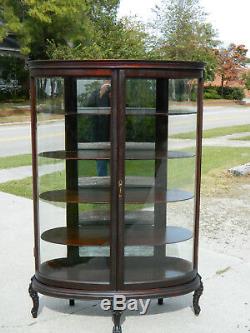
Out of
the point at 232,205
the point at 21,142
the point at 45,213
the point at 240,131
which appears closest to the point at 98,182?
the point at 45,213

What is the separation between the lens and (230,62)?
4400 centimetres

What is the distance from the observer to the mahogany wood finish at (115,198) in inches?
139

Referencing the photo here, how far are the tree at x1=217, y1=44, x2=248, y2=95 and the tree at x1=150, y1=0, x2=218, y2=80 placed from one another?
166 inches

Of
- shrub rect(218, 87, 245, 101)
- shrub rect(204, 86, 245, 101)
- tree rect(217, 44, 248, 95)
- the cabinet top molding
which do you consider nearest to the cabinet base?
the cabinet top molding

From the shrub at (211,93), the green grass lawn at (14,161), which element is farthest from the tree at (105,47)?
the shrub at (211,93)

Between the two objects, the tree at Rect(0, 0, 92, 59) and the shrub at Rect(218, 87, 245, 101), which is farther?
the shrub at Rect(218, 87, 245, 101)

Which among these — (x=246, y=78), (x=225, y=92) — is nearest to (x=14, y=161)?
(x=225, y=92)

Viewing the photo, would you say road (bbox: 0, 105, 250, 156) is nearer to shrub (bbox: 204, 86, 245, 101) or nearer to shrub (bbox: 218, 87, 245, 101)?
shrub (bbox: 204, 86, 245, 101)

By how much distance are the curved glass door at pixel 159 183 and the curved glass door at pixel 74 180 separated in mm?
189

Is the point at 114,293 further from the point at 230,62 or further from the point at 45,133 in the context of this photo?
the point at 230,62

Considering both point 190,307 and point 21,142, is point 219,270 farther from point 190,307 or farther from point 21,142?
point 21,142

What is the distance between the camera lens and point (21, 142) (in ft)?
49.0

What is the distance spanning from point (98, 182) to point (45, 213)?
48cm

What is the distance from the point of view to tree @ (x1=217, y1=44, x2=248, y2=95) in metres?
43.7
